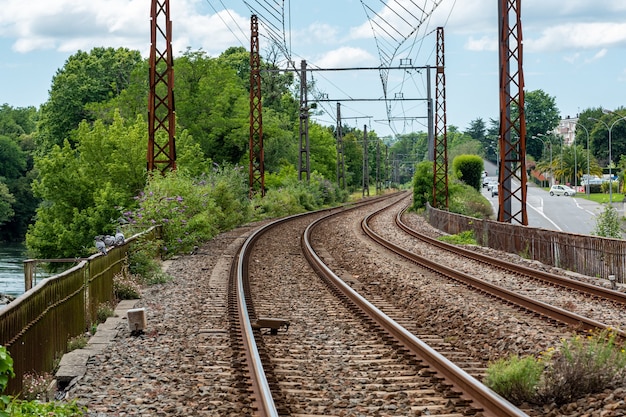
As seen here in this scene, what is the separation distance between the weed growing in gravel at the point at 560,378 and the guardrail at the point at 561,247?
1006 centimetres

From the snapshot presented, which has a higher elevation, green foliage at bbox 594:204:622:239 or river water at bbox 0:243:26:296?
green foliage at bbox 594:204:622:239

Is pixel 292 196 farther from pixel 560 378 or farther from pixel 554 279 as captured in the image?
pixel 560 378

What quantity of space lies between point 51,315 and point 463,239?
22.9 m

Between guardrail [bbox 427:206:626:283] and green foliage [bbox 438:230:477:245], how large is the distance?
0.31 meters

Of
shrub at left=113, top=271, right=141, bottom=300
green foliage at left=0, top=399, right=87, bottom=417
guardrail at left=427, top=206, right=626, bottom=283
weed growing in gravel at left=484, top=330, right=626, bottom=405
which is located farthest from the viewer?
guardrail at left=427, top=206, right=626, bottom=283

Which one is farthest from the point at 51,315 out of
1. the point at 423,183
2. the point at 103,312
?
the point at 423,183

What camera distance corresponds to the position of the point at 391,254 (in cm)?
2653

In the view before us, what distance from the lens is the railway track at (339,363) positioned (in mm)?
8219

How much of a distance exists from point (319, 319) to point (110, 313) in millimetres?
3402

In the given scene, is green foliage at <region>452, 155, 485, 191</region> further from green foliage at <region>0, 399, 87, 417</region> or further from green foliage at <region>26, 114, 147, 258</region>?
green foliage at <region>0, 399, 87, 417</region>

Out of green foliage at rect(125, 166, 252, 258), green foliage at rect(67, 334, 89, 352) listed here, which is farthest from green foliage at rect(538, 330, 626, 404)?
green foliage at rect(125, 166, 252, 258)

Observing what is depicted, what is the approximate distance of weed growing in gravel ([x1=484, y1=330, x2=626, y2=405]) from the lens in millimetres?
8336

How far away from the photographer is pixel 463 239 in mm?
31844

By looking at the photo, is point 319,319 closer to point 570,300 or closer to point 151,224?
point 570,300
